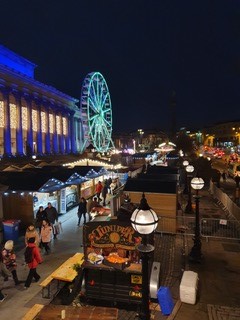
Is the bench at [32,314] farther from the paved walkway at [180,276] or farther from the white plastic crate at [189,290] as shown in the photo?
the white plastic crate at [189,290]

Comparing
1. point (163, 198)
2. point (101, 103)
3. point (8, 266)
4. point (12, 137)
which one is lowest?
point (8, 266)

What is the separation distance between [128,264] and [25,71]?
172 feet

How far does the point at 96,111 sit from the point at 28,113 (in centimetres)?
1114

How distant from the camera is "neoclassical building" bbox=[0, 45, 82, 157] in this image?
4175cm

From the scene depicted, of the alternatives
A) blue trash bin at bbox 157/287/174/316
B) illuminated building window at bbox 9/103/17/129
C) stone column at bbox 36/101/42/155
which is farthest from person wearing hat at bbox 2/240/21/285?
stone column at bbox 36/101/42/155

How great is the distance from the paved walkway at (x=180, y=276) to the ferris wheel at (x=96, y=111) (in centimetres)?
3055

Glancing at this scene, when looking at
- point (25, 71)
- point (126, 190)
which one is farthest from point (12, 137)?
point (126, 190)

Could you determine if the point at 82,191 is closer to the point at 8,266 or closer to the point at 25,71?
the point at 8,266

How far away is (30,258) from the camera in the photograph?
939 centimetres

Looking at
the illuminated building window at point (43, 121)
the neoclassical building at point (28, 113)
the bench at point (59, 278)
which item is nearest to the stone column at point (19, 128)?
the neoclassical building at point (28, 113)

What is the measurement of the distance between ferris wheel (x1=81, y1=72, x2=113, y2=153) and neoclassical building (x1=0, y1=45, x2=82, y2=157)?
31.8ft

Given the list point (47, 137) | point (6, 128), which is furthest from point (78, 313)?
point (47, 137)

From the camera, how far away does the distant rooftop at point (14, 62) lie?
46.1m

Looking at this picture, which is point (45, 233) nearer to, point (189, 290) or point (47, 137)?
point (189, 290)
